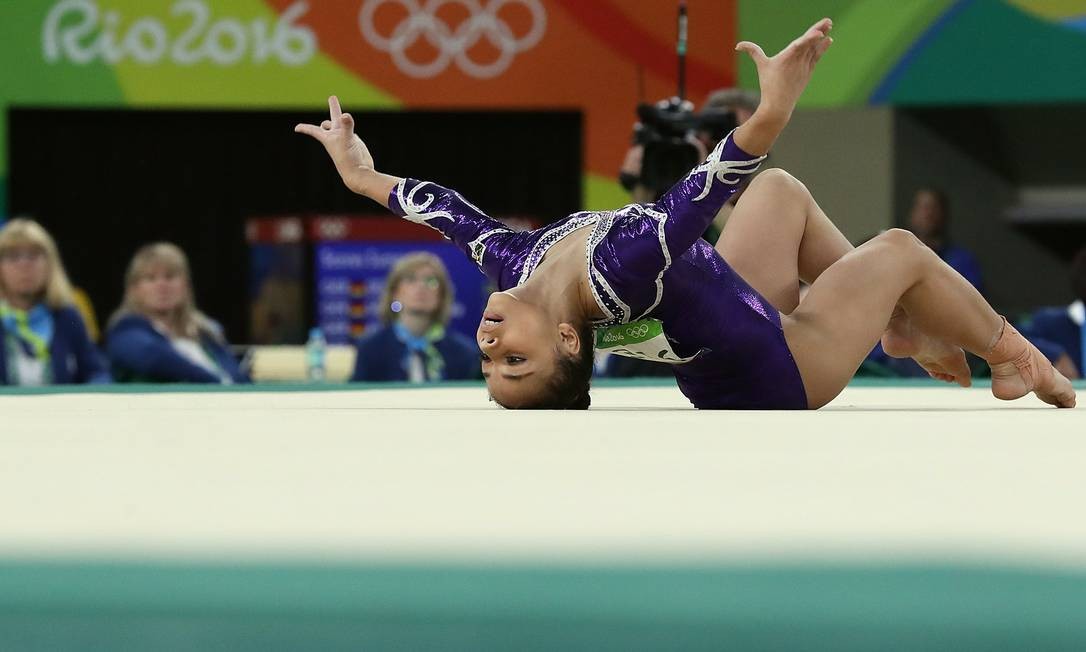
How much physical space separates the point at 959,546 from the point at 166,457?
24.8 inches

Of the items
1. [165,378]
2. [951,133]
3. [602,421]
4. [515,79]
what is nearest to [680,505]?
[602,421]

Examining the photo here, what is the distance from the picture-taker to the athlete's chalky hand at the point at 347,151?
2.08m

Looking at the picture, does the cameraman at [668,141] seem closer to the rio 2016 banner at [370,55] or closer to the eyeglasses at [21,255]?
the eyeglasses at [21,255]

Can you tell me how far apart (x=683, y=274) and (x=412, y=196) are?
1.57 feet

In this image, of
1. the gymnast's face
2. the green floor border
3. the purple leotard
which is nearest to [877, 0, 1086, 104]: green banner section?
the green floor border

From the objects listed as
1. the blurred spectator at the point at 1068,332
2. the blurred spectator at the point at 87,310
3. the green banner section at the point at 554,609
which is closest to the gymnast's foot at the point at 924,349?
the blurred spectator at the point at 1068,332

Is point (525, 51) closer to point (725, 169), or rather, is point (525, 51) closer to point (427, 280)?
point (427, 280)

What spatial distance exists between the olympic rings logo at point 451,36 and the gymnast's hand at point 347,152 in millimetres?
2901

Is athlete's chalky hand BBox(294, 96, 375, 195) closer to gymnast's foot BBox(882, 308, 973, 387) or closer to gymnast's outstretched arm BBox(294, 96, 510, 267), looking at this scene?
gymnast's outstretched arm BBox(294, 96, 510, 267)

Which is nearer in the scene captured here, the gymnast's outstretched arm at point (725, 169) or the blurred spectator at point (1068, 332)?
the gymnast's outstretched arm at point (725, 169)

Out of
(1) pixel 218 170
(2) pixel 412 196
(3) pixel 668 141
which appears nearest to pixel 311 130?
(2) pixel 412 196

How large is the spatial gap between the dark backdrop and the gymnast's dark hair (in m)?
3.42

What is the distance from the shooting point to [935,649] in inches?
20.4

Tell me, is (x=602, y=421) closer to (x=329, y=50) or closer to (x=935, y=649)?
(x=935, y=649)
